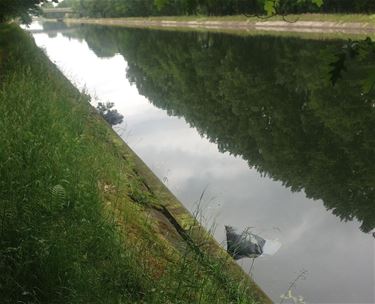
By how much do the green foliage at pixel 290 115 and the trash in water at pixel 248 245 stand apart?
82.6 inches

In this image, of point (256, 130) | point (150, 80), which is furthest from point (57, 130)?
point (150, 80)

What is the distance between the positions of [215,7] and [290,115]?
1487 centimetres

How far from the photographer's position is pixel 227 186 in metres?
11.3

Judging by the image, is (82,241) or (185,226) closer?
(82,241)

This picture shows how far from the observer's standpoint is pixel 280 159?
12.9 meters

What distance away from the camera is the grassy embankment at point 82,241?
395cm

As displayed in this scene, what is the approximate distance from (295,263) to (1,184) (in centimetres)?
495

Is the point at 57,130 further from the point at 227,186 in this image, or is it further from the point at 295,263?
the point at 227,186

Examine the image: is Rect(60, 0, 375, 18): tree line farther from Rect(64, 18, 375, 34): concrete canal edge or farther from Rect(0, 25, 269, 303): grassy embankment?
Rect(0, 25, 269, 303): grassy embankment

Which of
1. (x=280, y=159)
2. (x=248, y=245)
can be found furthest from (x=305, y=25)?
(x=248, y=245)

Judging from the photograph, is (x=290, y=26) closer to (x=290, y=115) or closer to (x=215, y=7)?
(x=290, y=115)

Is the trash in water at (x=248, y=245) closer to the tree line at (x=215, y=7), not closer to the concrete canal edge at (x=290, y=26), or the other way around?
the tree line at (x=215, y=7)

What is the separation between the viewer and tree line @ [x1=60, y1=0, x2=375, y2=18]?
1.87 m

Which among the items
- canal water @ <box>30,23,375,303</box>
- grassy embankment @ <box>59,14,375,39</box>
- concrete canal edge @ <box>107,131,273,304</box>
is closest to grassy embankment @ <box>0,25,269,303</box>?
concrete canal edge @ <box>107,131,273,304</box>
